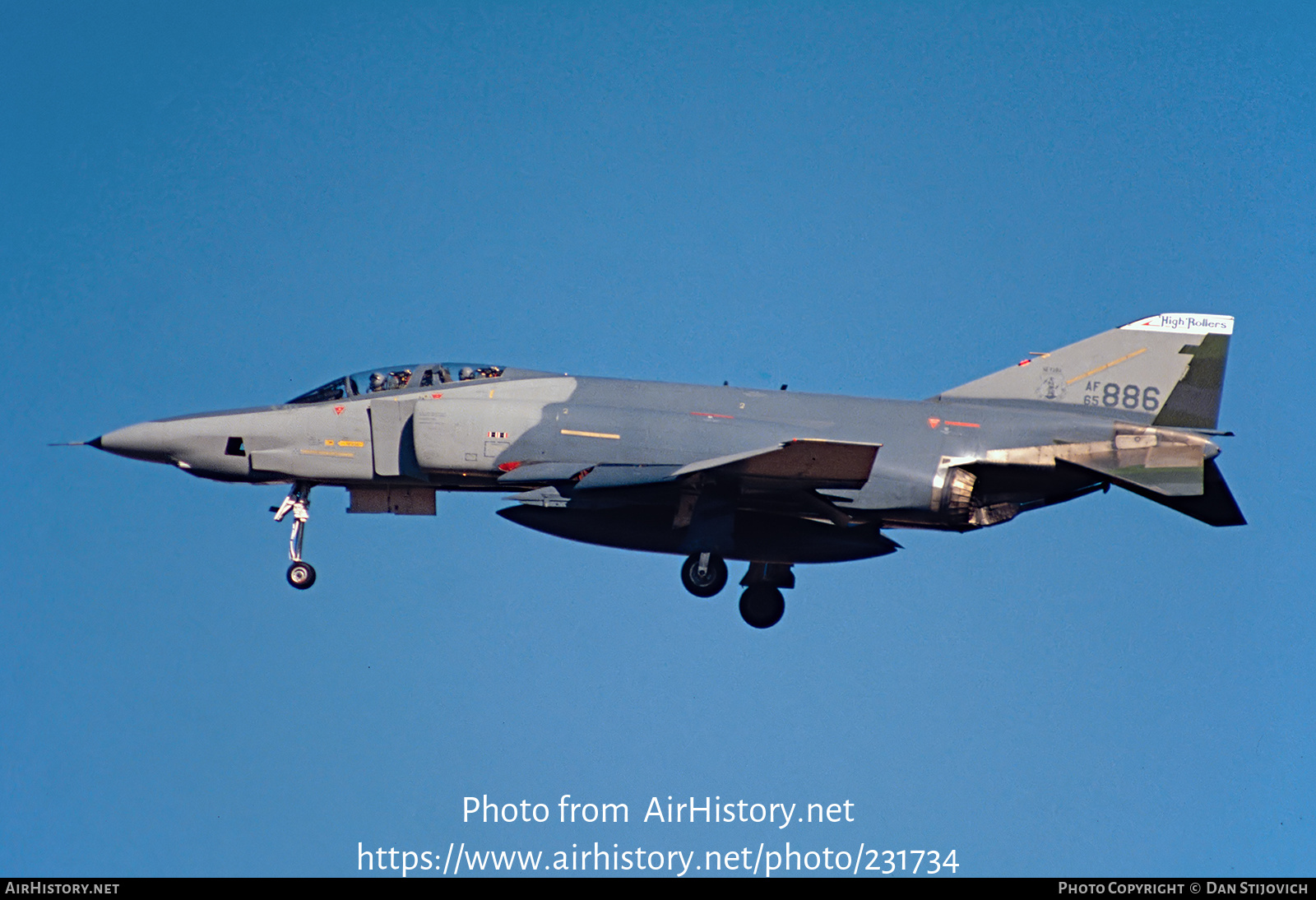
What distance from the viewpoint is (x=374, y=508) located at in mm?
18312

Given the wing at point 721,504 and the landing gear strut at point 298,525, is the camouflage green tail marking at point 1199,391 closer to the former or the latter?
the wing at point 721,504

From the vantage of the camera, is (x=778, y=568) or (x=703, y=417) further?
(x=778, y=568)

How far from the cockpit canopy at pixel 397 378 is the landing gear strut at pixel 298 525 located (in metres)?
1.16

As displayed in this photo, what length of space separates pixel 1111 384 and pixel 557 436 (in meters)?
7.02

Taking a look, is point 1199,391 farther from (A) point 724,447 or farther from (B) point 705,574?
(B) point 705,574

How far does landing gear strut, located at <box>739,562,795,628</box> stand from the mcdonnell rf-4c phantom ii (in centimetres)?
96

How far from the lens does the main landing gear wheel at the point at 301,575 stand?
1802cm

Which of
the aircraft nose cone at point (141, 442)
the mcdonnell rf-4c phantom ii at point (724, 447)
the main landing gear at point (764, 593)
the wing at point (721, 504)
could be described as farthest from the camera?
the main landing gear at point (764, 593)

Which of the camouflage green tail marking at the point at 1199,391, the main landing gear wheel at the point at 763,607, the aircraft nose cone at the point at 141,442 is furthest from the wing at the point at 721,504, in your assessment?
the aircraft nose cone at the point at 141,442

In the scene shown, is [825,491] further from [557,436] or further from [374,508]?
[374,508]

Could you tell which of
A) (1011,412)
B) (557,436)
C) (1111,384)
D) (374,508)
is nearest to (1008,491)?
(1011,412)

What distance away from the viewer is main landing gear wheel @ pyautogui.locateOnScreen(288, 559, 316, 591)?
1802 centimetres

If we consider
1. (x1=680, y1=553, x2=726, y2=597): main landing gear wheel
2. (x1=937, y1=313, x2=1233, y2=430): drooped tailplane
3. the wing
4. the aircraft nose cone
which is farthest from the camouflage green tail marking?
the aircraft nose cone

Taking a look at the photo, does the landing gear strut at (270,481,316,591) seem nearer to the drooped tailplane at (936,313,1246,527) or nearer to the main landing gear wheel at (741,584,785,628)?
the main landing gear wheel at (741,584,785,628)
